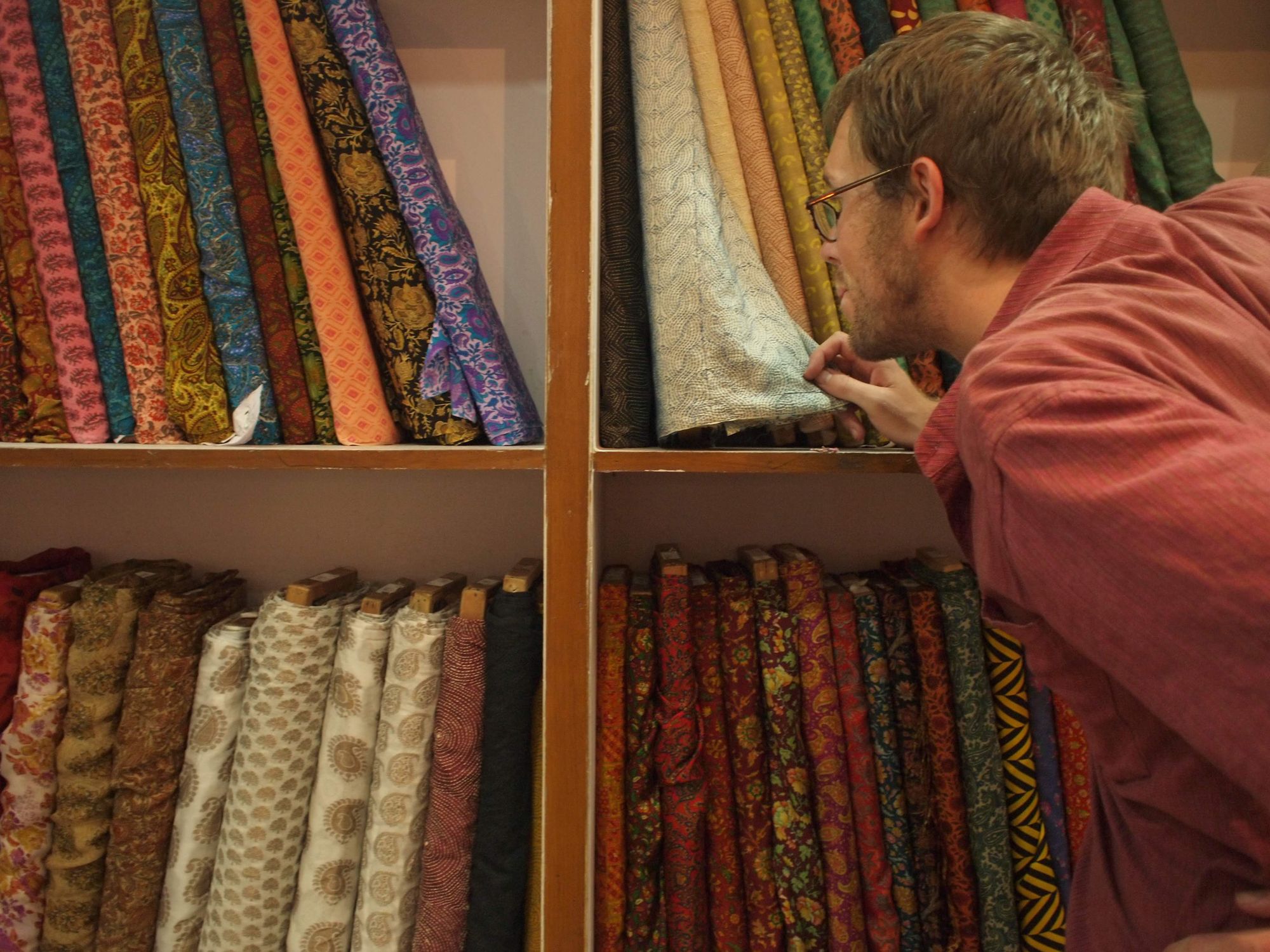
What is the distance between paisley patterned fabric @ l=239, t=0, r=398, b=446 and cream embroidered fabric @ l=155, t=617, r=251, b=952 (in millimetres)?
316

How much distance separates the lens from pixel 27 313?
0.80 metres

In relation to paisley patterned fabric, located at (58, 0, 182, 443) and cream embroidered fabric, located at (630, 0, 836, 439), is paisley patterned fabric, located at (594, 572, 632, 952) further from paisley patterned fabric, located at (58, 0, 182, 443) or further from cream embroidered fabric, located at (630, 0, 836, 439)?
paisley patterned fabric, located at (58, 0, 182, 443)

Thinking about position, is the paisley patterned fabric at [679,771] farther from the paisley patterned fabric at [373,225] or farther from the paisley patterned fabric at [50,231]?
the paisley patterned fabric at [50,231]

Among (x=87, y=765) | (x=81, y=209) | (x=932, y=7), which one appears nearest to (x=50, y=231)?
(x=81, y=209)

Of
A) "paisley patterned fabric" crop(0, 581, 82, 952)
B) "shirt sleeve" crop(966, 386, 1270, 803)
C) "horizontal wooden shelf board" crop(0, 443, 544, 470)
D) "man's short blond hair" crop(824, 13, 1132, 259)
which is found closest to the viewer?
"shirt sleeve" crop(966, 386, 1270, 803)

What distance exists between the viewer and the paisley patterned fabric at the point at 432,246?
768 millimetres

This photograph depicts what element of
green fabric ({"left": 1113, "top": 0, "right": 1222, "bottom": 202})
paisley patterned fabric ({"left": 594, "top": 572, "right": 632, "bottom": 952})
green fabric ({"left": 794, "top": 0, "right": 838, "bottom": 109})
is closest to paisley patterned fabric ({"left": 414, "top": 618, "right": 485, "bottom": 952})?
paisley patterned fabric ({"left": 594, "top": 572, "right": 632, "bottom": 952})

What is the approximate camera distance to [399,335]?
0.79m

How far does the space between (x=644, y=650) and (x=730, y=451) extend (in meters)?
0.27

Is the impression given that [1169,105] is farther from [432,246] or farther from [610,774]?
[610,774]

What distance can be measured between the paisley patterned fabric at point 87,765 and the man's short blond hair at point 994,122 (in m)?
1.02

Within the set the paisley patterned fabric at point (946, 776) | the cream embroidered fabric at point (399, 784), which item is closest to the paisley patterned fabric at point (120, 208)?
the cream embroidered fabric at point (399, 784)

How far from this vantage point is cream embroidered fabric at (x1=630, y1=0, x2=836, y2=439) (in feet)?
2.30

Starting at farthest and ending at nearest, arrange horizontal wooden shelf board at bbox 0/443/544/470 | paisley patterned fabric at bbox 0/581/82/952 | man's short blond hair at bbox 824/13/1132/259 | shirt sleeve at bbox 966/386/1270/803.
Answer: paisley patterned fabric at bbox 0/581/82/952, horizontal wooden shelf board at bbox 0/443/544/470, man's short blond hair at bbox 824/13/1132/259, shirt sleeve at bbox 966/386/1270/803
